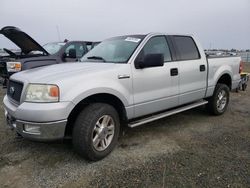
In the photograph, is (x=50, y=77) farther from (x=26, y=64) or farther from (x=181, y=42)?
(x=26, y=64)

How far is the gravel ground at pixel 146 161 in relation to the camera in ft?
9.40

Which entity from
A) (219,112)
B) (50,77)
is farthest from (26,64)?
(219,112)

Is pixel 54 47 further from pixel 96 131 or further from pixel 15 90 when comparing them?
pixel 96 131

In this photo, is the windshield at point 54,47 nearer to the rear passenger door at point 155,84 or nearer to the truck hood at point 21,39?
the truck hood at point 21,39

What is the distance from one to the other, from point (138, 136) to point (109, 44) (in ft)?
5.77

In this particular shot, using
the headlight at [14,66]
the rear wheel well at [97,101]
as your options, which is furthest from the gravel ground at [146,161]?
the headlight at [14,66]

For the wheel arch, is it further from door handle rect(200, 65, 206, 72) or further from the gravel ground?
the gravel ground

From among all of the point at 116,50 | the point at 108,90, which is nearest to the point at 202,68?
the point at 116,50

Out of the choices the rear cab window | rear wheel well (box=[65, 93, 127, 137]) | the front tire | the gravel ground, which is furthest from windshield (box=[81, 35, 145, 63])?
the gravel ground

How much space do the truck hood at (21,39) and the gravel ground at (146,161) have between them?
3.18m

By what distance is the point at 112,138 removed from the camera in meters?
3.53

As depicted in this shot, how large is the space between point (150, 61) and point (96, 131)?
130 cm

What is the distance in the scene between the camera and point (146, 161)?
333cm

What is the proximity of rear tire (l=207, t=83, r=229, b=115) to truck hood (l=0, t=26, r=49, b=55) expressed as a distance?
493cm
